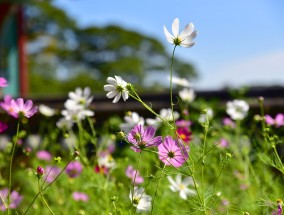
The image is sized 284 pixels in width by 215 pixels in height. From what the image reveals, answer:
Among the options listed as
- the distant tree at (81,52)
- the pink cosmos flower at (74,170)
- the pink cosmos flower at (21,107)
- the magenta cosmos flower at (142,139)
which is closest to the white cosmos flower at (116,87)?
the magenta cosmos flower at (142,139)

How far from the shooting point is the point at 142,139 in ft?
3.17

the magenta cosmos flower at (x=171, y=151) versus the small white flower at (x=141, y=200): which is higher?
the magenta cosmos flower at (x=171, y=151)

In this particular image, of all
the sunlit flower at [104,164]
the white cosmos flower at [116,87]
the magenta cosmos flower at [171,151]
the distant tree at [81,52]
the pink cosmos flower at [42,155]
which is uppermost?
the white cosmos flower at [116,87]

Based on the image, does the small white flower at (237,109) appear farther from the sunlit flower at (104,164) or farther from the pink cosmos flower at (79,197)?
the pink cosmos flower at (79,197)

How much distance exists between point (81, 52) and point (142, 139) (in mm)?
27103

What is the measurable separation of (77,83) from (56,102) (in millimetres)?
20448

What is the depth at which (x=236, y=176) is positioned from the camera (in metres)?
1.96

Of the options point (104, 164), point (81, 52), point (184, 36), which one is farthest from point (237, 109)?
point (81, 52)

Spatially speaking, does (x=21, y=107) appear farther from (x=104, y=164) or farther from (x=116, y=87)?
(x=104, y=164)

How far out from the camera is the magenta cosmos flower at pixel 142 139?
0.96m

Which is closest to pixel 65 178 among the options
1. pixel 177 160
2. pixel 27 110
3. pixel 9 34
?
pixel 27 110

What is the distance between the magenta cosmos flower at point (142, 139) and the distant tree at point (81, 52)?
72.1 feet

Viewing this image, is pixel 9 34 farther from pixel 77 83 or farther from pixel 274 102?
pixel 77 83

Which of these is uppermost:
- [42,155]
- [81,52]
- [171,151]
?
[171,151]
